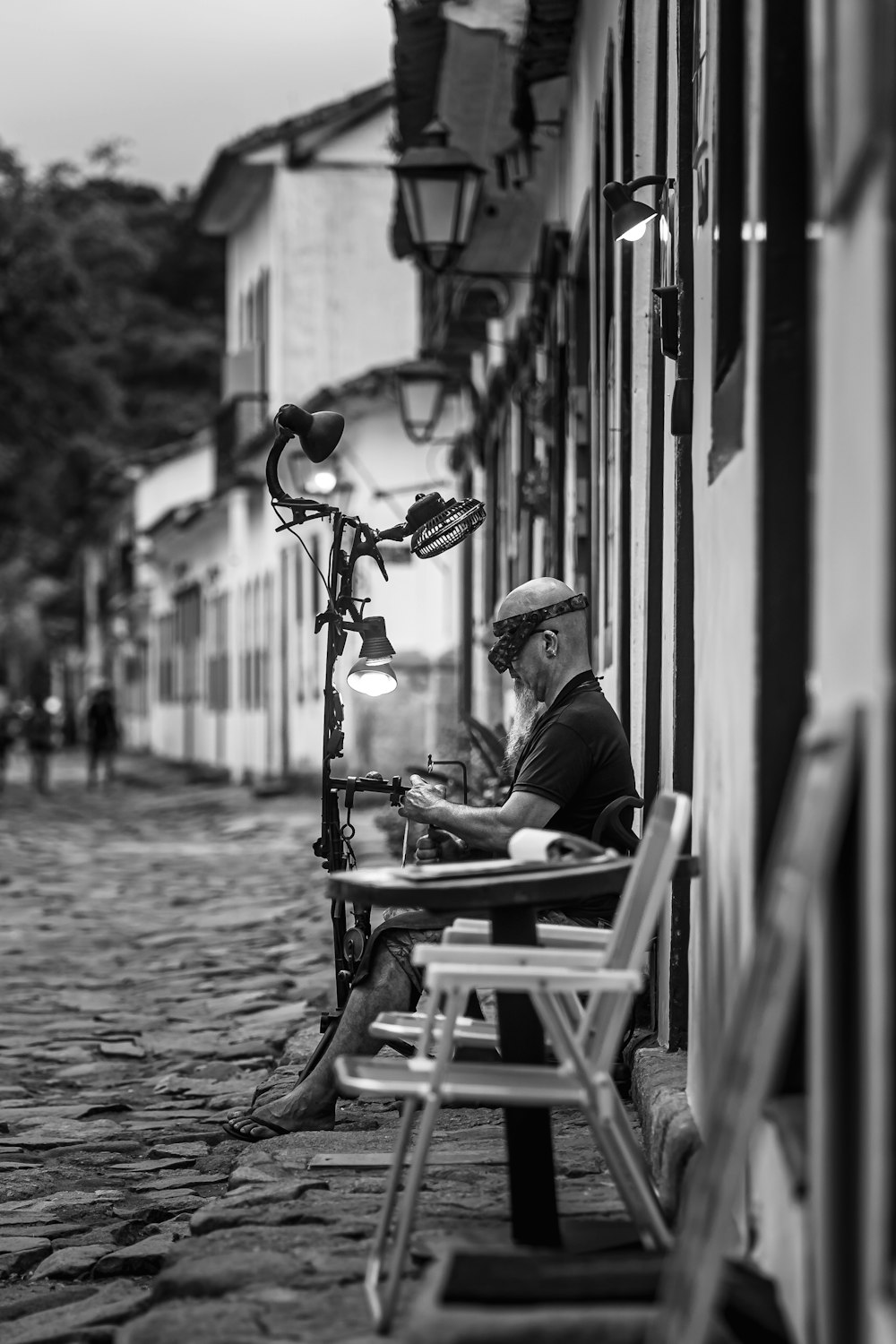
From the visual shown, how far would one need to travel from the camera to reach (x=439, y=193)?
12070mm

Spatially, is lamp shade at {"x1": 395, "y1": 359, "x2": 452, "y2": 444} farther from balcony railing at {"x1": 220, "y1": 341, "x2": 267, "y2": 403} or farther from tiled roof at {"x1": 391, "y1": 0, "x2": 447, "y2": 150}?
balcony railing at {"x1": 220, "y1": 341, "x2": 267, "y2": 403}

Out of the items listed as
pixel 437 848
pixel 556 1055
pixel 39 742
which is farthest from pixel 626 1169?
pixel 39 742

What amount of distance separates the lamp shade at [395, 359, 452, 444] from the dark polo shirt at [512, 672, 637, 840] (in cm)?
1119

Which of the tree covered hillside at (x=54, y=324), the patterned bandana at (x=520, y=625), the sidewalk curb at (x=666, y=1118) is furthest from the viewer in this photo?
the tree covered hillside at (x=54, y=324)

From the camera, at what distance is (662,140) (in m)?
6.58

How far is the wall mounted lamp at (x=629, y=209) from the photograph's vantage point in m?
5.87

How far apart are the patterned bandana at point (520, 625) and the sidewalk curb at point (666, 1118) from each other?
1.28m


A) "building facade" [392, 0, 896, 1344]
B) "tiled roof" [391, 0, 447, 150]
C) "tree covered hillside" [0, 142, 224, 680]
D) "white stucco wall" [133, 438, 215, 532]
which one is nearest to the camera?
"building facade" [392, 0, 896, 1344]

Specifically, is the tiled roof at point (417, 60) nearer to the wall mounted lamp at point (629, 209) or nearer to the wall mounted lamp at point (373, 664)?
the wall mounted lamp at point (629, 209)

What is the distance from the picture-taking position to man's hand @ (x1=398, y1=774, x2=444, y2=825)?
6.14m

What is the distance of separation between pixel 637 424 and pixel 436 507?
0.90 m

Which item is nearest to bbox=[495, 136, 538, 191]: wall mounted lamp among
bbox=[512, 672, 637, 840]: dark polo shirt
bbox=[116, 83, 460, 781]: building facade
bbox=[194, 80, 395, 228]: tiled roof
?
bbox=[116, 83, 460, 781]: building facade

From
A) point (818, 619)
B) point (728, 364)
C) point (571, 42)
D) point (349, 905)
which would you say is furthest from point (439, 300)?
point (818, 619)

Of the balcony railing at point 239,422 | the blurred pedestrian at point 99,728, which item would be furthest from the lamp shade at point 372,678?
the blurred pedestrian at point 99,728
